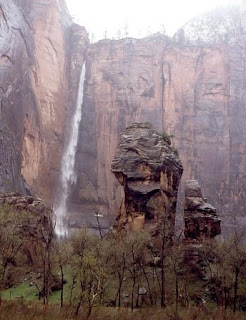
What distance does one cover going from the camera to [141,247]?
30.9 metres

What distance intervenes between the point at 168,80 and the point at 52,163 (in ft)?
86.7

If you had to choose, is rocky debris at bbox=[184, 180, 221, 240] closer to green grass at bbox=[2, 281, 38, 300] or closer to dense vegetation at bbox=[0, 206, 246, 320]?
dense vegetation at bbox=[0, 206, 246, 320]

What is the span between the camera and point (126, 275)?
33.2m

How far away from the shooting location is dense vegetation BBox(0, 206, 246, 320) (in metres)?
23.3

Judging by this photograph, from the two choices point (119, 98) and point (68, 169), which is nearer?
point (68, 169)

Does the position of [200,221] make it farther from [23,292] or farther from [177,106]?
[177,106]

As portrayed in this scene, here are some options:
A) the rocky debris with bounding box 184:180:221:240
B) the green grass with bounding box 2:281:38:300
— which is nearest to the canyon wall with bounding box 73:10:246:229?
the rocky debris with bounding box 184:180:221:240

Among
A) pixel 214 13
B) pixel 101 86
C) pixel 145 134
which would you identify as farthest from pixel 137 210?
pixel 214 13

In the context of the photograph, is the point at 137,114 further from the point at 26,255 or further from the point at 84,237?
the point at 84,237

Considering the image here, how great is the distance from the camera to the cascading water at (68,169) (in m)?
59.2

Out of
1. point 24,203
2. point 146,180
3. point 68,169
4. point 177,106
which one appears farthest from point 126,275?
point 177,106

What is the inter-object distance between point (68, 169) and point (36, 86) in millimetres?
14020

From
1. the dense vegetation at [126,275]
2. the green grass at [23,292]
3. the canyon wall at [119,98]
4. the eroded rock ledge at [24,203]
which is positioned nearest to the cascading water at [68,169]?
the canyon wall at [119,98]

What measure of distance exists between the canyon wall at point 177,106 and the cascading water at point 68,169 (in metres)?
1.20
